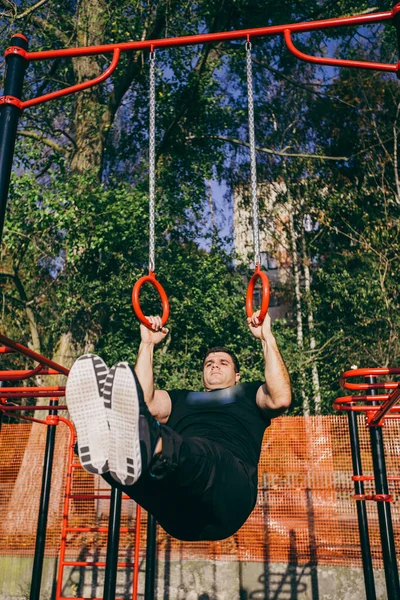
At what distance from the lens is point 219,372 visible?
3.44 metres

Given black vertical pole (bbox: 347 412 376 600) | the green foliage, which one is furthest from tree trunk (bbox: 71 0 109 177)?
black vertical pole (bbox: 347 412 376 600)

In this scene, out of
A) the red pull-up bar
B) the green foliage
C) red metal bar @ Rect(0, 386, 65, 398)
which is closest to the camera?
the red pull-up bar

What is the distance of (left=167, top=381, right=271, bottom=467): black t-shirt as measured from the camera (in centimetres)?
281

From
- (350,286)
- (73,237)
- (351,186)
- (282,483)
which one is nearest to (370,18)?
(282,483)

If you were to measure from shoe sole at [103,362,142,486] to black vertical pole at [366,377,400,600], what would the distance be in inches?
91.7

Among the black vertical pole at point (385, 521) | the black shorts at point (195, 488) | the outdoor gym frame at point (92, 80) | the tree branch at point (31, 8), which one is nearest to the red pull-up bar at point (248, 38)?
the outdoor gym frame at point (92, 80)

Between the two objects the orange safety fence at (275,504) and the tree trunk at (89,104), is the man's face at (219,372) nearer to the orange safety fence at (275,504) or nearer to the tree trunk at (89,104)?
the orange safety fence at (275,504)

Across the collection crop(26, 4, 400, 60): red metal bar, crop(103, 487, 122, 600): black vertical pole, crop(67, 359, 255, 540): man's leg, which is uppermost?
crop(26, 4, 400, 60): red metal bar

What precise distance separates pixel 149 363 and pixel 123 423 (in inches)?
40.1

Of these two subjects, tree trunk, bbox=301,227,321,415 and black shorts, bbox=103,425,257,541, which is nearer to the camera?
black shorts, bbox=103,425,257,541

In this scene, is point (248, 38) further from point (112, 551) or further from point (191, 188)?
point (191, 188)

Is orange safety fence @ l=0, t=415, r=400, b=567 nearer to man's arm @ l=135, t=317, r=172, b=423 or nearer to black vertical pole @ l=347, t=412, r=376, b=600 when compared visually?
black vertical pole @ l=347, t=412, r=376, b=600

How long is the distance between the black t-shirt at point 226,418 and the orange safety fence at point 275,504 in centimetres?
275

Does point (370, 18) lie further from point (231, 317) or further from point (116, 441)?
point (231, 317)
